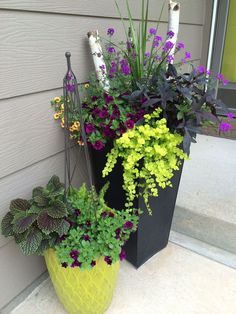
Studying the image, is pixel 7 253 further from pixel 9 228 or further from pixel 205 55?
pixel 205 55

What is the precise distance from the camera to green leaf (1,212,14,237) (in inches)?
45.1

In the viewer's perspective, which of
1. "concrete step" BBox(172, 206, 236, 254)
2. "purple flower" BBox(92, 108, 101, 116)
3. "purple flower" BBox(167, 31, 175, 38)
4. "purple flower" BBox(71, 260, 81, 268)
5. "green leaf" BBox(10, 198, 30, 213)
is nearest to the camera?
"purple flower" BBox(71, 260, 81, 268)

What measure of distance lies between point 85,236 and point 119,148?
0.39 meters

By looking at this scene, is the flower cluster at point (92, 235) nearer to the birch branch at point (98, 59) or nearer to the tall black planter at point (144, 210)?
the tall black planter at point (144, 210)

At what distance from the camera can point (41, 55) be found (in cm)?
121

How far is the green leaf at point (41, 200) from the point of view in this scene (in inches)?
46.3

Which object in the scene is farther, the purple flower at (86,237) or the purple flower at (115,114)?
the purple flower at (115,114)

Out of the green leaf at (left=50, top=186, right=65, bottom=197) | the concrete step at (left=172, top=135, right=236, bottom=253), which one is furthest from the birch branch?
the concrete step at (left=172, top=135, right=236, bottom=253)

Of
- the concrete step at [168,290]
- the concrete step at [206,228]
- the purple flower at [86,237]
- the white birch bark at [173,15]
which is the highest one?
the white birch bark at [173,15]

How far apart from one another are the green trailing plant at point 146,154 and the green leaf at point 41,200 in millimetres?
282

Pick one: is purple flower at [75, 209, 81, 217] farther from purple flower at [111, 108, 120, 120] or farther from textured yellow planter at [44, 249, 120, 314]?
purple flower at [111, 108, 120, 120]

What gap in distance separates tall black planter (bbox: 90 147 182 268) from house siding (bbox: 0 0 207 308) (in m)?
0.21

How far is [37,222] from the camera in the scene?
1104mm

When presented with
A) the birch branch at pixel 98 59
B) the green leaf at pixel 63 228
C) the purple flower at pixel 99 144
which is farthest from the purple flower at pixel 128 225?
the birch branch at pixel 98 59
